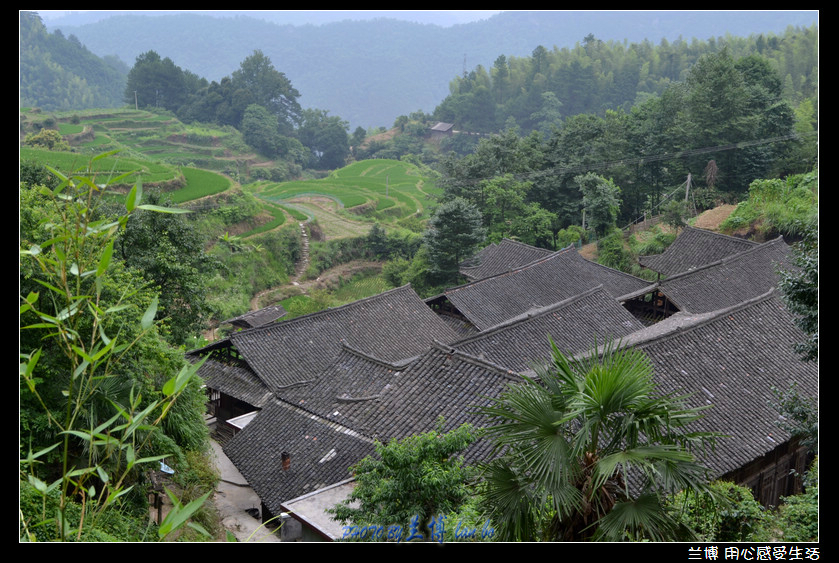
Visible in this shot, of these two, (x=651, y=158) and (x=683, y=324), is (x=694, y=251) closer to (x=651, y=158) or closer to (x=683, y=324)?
(x=683, y=324)

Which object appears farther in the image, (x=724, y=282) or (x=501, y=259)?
(x=501, y=259)

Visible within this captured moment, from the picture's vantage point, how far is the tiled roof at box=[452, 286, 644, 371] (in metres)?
14.5

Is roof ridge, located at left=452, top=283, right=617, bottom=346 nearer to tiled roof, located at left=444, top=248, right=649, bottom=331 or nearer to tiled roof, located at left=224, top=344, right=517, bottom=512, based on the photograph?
tiled roof, located at left=444, top=248, right=649, bottom=331

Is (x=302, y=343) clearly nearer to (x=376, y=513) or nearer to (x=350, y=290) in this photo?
(x=376, y=513)

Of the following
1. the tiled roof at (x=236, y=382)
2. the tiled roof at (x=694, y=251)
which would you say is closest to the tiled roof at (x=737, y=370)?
the tiled roof at (x=694, y=251)

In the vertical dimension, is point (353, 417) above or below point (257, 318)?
above

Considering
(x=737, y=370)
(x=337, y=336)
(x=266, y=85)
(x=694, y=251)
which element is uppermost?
(x=266, y=85)

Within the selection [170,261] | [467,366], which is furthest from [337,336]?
[467,366]

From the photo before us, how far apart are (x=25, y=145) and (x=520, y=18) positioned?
290ft

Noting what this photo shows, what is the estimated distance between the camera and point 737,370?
11.8 meters

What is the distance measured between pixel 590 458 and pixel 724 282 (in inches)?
620

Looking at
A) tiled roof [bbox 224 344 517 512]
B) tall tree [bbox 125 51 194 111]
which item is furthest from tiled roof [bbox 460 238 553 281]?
tall tree [bbox 125 51 194 111]

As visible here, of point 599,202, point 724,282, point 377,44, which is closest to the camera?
point 724,282

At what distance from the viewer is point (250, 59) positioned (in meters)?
69.5
